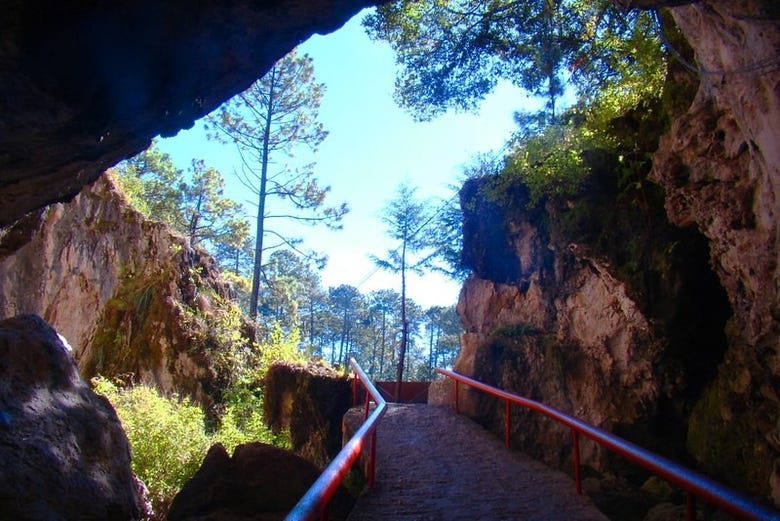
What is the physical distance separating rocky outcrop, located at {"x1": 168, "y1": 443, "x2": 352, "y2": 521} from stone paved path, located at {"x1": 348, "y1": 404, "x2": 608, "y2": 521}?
0.74 m

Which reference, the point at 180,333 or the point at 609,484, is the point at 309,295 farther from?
the point at 609,484

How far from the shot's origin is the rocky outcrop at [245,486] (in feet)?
13.9

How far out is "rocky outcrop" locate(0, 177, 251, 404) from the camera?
476 inches

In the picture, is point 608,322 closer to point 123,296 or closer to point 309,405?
point 309,405

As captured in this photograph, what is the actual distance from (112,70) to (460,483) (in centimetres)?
479

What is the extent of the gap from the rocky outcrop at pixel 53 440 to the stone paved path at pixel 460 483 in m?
1.92

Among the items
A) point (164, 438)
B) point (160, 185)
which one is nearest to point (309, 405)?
point (164, 438)

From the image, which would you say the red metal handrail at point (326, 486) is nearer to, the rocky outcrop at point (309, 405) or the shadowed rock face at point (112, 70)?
the shadowed rock face at point (112, 70)

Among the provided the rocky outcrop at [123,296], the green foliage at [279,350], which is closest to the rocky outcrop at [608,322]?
the green foliage at [279,350]

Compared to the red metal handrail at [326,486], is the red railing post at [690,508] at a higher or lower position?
lower

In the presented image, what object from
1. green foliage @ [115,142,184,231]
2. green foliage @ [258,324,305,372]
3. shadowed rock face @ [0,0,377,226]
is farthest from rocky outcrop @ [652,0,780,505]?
green foliage @ [115,142,184,231]

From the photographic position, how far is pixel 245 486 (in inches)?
179

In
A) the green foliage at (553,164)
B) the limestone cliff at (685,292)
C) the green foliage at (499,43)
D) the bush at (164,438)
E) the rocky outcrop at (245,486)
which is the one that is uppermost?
the green foliage at (499,43)

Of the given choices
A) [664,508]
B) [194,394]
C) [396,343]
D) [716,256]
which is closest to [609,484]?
[664,508]
